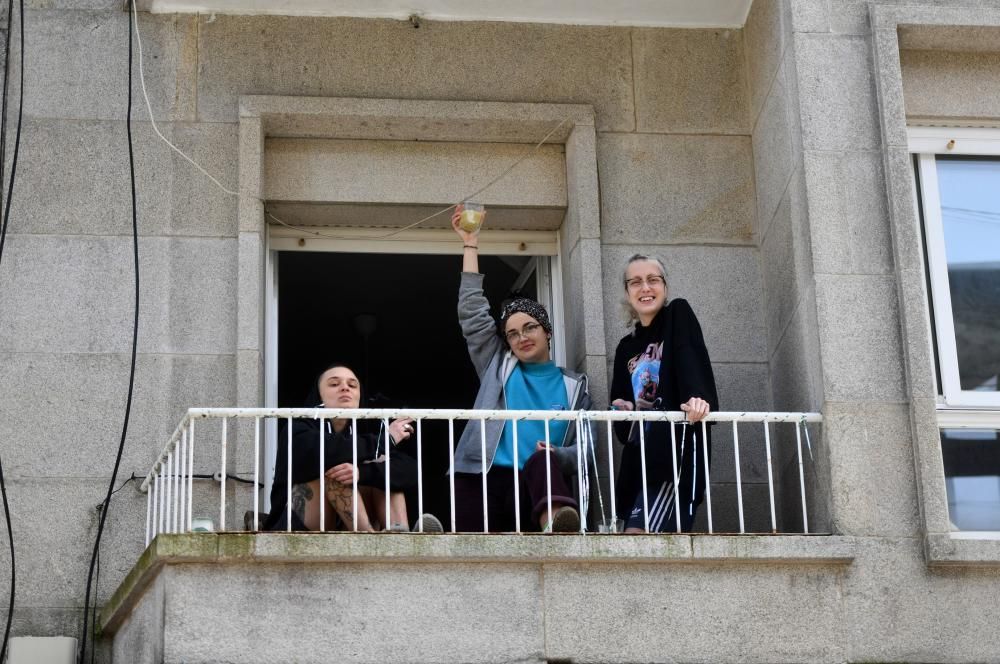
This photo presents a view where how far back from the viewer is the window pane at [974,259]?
Answer: 31.5 ft

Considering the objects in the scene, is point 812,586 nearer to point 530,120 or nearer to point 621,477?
point 621,477

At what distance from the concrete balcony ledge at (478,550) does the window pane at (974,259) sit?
5.09ft

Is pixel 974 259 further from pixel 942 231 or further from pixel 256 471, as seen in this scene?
pixel 256 471

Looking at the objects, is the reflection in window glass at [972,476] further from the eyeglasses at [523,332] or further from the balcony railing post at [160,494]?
the balcony railing post at [160,494]

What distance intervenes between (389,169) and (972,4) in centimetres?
344

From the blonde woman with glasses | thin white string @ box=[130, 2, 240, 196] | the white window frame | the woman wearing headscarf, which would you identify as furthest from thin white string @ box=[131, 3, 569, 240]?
the white window frame

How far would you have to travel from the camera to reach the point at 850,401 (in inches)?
353

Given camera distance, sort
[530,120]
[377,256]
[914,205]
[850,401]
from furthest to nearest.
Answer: [377,256] < [530,120] < [914,205] < [850,401]

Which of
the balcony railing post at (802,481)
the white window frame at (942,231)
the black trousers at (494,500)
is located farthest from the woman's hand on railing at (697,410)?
the white window frame at (942,231)

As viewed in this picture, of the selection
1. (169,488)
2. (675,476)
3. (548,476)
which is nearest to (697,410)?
(675,476)

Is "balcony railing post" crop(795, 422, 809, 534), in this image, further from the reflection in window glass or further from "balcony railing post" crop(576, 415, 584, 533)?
"balcony railing post" crop(576, 415, 584, 533)

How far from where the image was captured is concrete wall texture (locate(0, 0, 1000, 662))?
8.42 meters

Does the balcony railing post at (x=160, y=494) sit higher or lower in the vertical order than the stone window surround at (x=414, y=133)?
lower

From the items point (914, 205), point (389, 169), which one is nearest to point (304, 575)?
point (389, 169)
